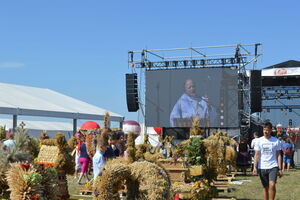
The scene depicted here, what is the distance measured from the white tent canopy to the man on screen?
7.77 m

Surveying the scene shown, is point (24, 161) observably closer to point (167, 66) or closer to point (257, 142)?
point (257, 142)

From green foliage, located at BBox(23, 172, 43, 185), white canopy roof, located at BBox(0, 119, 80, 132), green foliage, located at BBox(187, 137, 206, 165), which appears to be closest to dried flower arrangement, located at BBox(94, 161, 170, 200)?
green foliage, located at BBox(23, 172, 43, 185)

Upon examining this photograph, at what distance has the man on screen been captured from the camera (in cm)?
2655

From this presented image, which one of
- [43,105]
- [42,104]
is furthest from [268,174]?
[42,104]

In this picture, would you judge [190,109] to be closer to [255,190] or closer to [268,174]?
[255,190]

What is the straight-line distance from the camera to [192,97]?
88.5 feet

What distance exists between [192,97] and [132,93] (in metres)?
4.29

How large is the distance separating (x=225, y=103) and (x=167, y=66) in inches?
170

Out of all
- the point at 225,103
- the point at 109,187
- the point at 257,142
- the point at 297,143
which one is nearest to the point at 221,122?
the point at 225,103

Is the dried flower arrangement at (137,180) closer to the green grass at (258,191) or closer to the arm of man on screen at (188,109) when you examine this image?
the green grass at (258,191)

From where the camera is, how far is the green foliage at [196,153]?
467 inches

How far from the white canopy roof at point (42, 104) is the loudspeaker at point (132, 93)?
440 centimetres

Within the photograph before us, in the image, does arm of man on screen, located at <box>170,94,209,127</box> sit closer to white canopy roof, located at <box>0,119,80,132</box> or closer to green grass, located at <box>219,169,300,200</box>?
white canopy roof, located at <box>0,119,80,132</box>

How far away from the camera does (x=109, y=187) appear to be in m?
6.66
